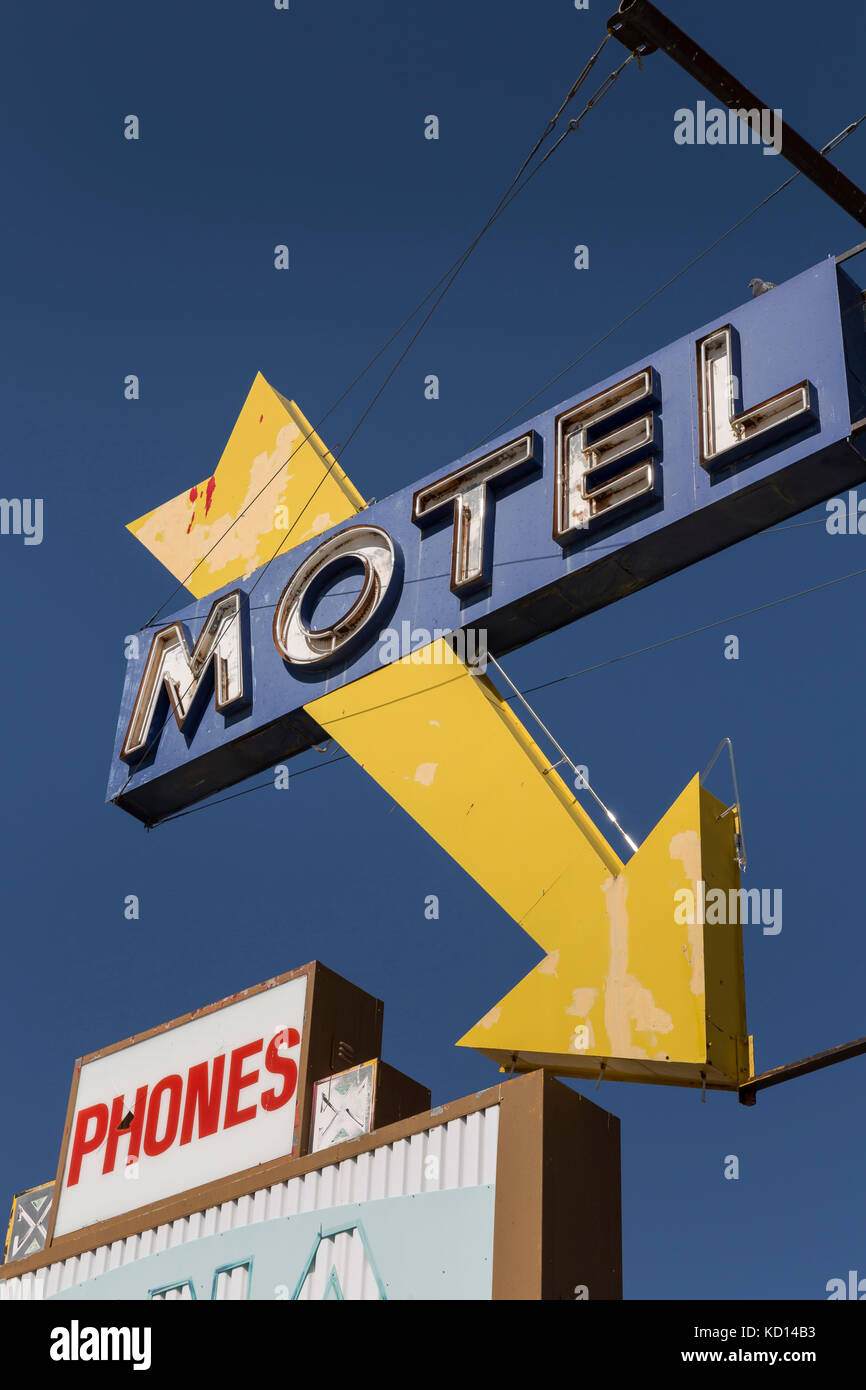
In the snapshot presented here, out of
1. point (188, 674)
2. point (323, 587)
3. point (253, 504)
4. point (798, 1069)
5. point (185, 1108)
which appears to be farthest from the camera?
point (253, 504)

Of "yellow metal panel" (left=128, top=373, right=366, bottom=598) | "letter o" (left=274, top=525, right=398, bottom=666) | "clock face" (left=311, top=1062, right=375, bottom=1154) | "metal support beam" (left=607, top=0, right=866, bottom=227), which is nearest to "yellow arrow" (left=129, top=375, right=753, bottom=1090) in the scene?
"letter o" (left=274, top=525, right=398, bottom=666)

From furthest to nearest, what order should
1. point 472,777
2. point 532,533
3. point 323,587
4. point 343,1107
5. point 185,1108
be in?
1. point 323,587
2. point 185,1108
3. point 532,533
4. point 472,777
5. point 343,1107

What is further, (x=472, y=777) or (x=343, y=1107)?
(x=472, y=777)

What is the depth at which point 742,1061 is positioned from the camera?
1323cm

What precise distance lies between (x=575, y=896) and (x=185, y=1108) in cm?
426

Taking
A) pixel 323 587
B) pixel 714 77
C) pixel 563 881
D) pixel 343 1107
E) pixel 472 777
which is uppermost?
pixel 714 77

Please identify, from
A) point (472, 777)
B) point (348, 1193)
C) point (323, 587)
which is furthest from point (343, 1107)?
point (323, 587)

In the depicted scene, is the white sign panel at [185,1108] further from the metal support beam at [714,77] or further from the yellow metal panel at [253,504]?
the metal support beam at [714,77]

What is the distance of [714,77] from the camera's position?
1346cm

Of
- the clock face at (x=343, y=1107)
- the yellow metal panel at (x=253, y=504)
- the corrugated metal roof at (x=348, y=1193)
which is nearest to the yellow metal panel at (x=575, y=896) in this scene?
the corrugated metal roof at (x=348, y=1193)

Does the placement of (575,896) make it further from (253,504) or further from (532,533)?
(253,504)
